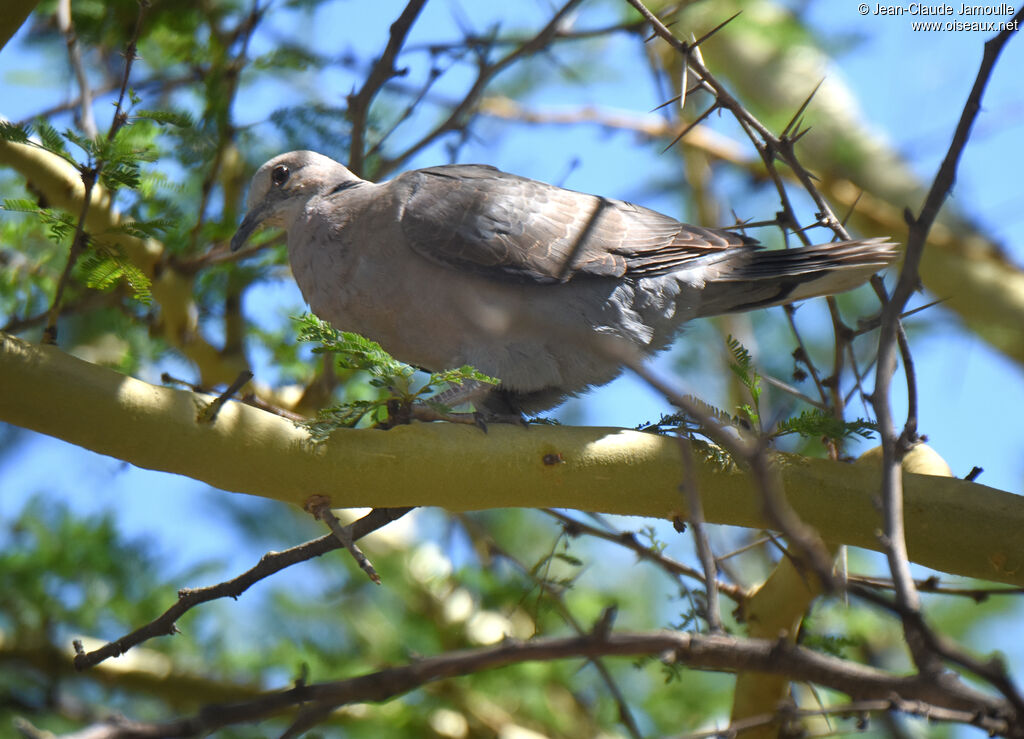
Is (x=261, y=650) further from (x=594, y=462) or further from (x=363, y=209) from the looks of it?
(x=594, y=462)

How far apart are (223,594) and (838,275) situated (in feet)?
7.75

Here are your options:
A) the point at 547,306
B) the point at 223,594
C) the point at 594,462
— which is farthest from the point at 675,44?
the point at 223,594

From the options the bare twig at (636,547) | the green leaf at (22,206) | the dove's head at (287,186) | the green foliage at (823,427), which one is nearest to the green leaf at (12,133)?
the green leaf at (22,206)

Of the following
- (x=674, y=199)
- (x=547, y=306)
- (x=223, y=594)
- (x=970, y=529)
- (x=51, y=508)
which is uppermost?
(x=674, y=199)

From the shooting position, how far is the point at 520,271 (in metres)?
3.50

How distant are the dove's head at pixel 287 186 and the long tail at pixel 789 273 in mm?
1610

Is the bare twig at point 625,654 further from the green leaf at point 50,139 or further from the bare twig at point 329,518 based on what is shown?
the green leaf at point 50,139

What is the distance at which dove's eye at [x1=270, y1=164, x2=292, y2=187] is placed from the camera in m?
3.95

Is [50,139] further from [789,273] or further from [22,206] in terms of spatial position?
[789,273]

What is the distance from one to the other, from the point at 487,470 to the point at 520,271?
3.65 ft

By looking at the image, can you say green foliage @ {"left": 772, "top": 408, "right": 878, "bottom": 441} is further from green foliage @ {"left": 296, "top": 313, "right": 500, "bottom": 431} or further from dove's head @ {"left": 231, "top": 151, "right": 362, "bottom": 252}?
dove's head @ {"left": 231, "top": 151, "right": 362, "bottom": 252}

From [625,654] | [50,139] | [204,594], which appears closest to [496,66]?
[50,139]

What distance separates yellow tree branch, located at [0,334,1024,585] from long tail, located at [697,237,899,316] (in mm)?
979

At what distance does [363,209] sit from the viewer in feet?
12.0
